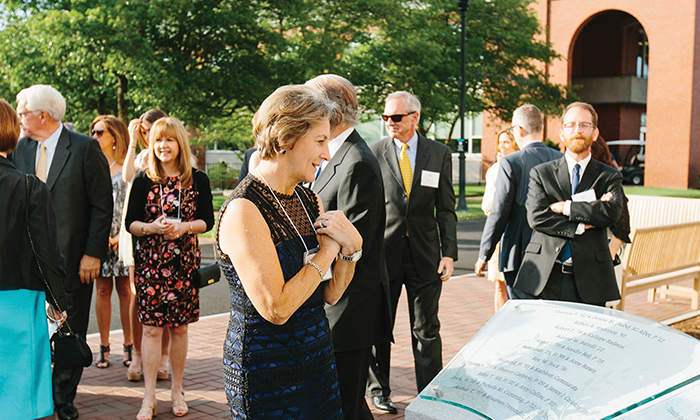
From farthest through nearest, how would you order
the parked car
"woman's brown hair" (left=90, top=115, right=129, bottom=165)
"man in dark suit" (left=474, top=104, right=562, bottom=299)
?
the parked car
"woman's brown hair" (left=90, top=115, right=129, bottom=165)
"man in dark suit" (left=474, top=104, right=562, bottom=299)

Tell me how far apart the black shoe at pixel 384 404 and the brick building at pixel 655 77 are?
96.8ft

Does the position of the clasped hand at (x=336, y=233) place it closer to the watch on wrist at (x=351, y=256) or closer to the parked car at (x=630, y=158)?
the watch on wrist at (x=351, y=256)

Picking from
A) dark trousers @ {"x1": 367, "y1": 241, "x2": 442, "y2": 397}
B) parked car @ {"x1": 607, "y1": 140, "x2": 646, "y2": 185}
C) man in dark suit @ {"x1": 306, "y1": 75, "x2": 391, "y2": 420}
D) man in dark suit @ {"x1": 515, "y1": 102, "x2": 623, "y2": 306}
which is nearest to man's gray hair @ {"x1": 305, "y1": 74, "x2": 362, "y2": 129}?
man in dark suit @ {"x1": 306, "y1": 75, "x2": 391, "y2": 420}

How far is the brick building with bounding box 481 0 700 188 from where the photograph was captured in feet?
114

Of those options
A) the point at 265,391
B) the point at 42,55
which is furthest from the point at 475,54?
the point at 265,391

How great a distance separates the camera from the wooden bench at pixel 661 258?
6.68m

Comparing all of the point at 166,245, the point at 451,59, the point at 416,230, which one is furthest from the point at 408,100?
the point at 451,59

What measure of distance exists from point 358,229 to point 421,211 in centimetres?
152

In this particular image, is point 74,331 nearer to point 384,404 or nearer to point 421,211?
point 384,404

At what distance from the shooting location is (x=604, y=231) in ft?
14.0

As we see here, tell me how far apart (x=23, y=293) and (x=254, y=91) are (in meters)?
15.8

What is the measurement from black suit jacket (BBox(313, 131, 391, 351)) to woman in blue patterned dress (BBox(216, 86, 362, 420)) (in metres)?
0.77

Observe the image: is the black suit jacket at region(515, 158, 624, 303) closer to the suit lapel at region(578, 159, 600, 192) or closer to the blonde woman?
the suit lapel at region(578, 159, 600, 192)

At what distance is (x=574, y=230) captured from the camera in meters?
4.16
